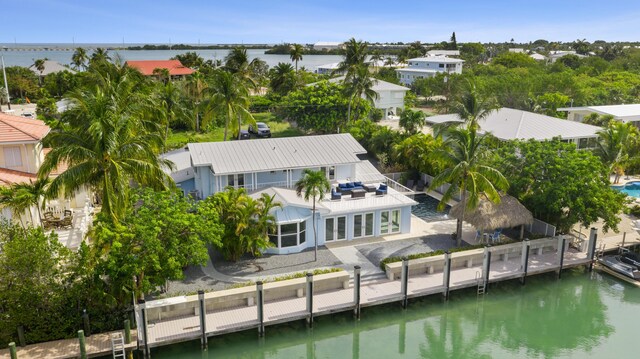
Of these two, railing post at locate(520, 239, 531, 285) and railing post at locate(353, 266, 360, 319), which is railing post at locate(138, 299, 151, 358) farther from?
railing post at locate(520, 239, 531, 285)

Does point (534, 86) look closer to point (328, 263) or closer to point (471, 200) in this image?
point (471, 200)

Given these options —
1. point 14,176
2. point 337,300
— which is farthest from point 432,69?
point 14,176

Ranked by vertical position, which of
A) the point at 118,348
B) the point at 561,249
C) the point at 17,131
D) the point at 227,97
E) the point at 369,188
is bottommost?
the point at 118,348

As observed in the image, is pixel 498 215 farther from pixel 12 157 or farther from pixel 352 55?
pixel 352 55

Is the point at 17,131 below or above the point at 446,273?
above

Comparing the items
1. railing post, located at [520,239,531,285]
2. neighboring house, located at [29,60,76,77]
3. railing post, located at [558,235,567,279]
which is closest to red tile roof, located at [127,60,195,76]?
neighboring house, located at [29,60,76,77]

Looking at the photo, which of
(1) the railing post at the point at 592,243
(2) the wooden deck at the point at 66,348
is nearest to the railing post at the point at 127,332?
(2) the wooden deck at the point at 66,348

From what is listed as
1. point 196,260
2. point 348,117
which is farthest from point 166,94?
point 196,260
